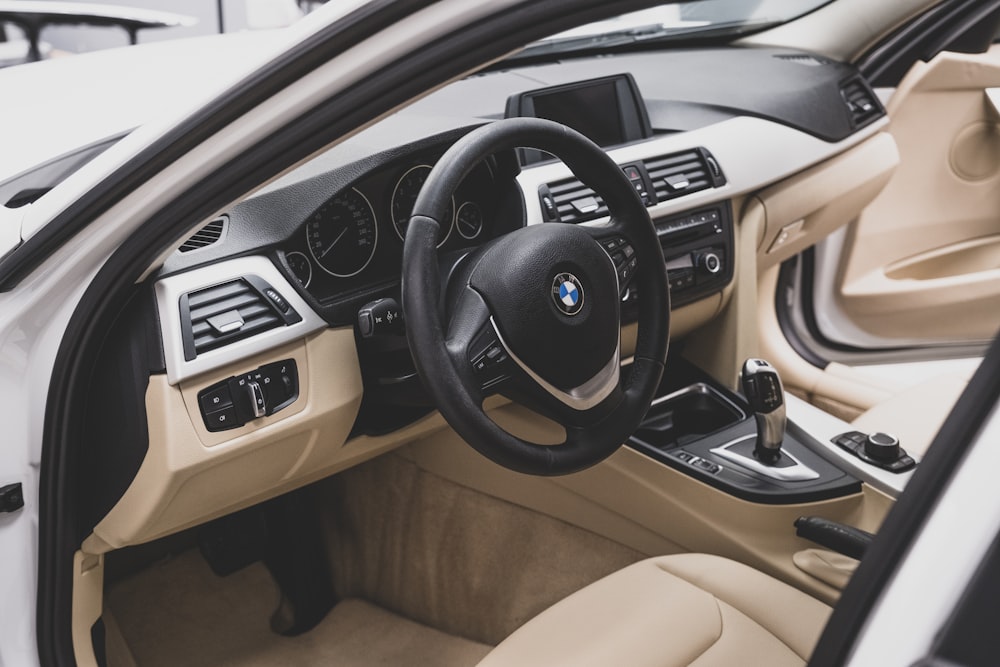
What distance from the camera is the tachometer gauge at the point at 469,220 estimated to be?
131cm

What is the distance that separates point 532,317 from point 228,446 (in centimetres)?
39

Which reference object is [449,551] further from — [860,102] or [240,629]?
[860,102]

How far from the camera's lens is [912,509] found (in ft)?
1.77

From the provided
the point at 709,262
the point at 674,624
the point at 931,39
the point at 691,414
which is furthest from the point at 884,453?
the point at 931,39

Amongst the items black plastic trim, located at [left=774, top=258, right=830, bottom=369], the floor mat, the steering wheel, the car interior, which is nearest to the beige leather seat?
the car interior

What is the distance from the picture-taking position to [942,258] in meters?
2.39

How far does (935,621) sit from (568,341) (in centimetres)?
61

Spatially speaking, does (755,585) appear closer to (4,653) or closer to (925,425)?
(925,425)

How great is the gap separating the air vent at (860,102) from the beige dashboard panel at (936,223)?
160 millimetres

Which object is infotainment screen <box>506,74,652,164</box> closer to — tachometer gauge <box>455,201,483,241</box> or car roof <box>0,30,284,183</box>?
tachometer gauge <box>455,201,483,241</box>

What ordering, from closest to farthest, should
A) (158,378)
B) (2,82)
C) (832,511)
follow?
(158,378) → (2,82) → (832,511)

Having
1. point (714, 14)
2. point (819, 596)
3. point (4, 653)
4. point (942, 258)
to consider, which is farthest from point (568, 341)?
point (942, 258)

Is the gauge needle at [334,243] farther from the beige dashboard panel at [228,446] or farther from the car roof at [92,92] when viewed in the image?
the car roof at [92,92]

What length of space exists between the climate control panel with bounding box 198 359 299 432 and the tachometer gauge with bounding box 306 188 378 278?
0.15 metres
